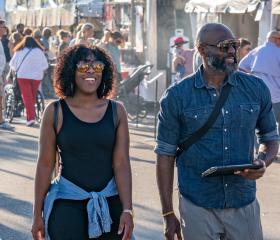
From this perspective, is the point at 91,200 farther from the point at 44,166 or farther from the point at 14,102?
the point at 14,102

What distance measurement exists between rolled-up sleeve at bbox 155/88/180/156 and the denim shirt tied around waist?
1.28 ft

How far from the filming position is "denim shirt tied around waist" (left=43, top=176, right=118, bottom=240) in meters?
4.70

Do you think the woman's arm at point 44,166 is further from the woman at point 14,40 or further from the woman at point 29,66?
the woman at point 14,40

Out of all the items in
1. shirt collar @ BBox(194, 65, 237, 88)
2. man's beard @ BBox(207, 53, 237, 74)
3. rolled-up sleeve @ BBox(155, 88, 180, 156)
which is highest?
man's beard @ BBox(207, 53, 237, 74)

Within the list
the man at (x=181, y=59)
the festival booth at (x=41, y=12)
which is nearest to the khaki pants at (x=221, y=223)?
the man at (x=181, y=59)

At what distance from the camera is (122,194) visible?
4844 mm

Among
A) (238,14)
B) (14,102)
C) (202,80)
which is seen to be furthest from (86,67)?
(238,14)

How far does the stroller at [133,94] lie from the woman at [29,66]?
5.93 feet

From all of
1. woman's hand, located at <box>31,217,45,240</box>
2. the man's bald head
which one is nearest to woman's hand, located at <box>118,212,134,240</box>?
woman's hand, located at <box>31,217,45,240</box>

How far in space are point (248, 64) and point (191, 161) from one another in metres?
7.78

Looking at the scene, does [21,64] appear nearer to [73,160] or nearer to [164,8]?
[164,8]

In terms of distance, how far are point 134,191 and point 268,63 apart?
10.1ft

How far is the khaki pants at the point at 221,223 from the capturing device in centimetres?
459

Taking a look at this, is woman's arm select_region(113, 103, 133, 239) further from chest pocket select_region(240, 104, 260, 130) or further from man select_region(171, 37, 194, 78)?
man select_region(171, 37, 194, 78)
